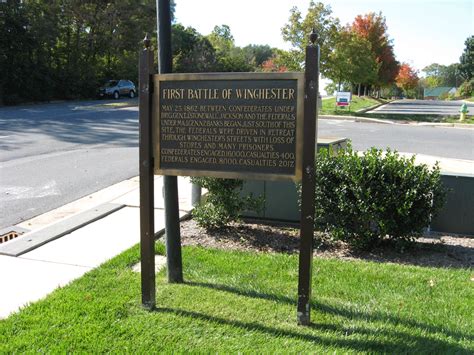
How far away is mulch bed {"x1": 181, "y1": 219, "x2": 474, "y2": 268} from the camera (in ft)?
17.3

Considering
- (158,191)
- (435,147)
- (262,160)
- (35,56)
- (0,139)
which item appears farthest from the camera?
(35,56)

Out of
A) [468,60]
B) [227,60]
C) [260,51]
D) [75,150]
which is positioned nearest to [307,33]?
[75,150]

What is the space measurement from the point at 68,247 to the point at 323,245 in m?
2.84

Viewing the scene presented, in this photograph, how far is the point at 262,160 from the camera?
11.8 feet

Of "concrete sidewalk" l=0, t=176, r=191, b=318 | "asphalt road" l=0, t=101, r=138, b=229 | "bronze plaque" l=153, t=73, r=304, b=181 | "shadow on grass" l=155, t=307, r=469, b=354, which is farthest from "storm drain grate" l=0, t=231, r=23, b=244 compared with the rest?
"shadow on grass" l=155, t=307, r=469, b=354

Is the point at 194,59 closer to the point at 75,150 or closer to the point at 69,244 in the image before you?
the point at 75,150

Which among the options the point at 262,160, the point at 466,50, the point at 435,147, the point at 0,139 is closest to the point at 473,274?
the point at 262,160

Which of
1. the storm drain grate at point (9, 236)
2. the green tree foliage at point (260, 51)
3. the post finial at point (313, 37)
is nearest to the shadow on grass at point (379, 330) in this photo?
the post finial at point (313, 37)

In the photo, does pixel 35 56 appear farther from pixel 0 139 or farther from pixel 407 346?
pixel 407 346

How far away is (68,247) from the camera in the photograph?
5430mm

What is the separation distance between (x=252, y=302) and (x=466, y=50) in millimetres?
85749

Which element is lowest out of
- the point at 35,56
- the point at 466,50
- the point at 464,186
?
the point at 464,186

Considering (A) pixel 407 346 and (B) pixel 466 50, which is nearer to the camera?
(A) pixel 407 346

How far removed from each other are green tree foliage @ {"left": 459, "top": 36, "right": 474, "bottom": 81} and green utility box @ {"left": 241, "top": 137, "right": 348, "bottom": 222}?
3001 inches
